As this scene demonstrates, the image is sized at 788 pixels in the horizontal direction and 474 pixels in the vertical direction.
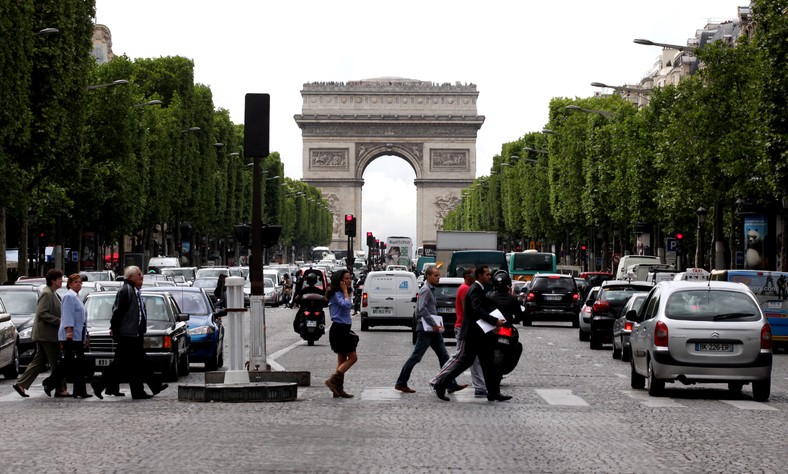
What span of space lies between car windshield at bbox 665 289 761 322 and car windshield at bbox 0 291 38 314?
39.6 ft

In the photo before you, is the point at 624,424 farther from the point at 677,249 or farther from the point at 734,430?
the point at 677,249

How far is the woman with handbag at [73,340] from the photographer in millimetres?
20250

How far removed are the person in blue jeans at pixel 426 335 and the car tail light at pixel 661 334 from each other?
2.49m

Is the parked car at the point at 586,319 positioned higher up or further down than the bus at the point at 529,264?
further down

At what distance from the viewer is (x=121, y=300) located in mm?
19875

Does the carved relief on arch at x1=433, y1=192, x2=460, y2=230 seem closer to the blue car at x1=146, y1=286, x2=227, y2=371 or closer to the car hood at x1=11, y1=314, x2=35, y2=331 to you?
the blue car at x1=146, y1=286, x2=227, y2=371

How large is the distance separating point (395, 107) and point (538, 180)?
68.7m

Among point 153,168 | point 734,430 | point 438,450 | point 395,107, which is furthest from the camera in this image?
point 395,107

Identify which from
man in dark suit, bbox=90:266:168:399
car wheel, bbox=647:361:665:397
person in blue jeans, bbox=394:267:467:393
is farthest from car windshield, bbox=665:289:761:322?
man in dark suit, bbox=90:266:168:399

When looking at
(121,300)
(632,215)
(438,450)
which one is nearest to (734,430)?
(438,450)

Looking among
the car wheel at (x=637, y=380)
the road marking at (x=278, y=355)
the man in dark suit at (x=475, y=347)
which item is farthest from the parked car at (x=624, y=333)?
the man in dark suit at (x=475, y=347)

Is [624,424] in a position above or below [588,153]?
below

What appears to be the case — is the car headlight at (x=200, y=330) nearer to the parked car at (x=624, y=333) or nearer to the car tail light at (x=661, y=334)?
the parked car at (x=624, y=333)

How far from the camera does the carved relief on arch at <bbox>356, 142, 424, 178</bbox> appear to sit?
548 feet
